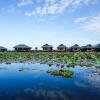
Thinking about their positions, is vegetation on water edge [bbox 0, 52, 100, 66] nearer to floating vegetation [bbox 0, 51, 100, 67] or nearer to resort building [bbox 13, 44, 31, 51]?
floating vegetation [bbox 0, 51, 100, 67]

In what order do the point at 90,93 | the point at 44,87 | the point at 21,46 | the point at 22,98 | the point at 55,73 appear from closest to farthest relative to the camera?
the point at 22,98 → the point at 90,93 → the point at 44,87 → the point at 55,73 → the point at 21,46

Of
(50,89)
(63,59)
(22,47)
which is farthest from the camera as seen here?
(22,47)

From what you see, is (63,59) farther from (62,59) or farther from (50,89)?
(50,89)

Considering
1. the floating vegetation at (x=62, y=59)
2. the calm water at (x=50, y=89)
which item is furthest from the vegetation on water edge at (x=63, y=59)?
the calm water at (x=50, y=89)

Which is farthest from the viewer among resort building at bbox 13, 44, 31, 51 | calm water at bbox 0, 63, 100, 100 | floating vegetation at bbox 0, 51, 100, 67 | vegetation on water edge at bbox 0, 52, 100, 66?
resort building at bbox 13, 44, 31, 51

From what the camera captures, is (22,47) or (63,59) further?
(22,47)

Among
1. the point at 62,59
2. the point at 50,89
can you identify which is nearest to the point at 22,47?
the point at 62,59

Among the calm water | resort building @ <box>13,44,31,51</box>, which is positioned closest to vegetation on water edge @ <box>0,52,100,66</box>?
the calm water

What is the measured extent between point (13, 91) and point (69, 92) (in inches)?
126

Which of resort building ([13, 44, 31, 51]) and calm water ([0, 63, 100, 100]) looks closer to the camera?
calm water ([0, 63, 100, 100])

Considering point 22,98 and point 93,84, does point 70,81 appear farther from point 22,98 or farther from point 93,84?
point 22,98

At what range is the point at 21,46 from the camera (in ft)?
265

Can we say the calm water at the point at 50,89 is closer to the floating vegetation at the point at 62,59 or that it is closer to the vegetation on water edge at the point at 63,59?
the floating vegetation at the point at 62,59

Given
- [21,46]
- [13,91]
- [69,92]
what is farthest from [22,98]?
[21,46]
